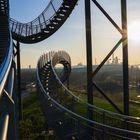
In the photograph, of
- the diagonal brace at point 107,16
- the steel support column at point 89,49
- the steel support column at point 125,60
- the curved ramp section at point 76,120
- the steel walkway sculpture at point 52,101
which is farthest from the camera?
the diagonal brace at point 107,16

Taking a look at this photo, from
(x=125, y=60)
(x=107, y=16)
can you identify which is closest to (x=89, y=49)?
(x=125, y=60)

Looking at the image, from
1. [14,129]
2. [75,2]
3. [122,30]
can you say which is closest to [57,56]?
[75,2]

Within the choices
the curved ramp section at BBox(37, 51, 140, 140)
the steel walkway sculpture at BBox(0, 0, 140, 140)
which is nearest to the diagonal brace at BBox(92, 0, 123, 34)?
the steel walkway sculpture at BBox(0, 0, 140, 140)

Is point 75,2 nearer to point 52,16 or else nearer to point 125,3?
point 52,16

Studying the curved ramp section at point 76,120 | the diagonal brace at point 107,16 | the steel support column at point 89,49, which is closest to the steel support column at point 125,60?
the diagonal brace at point 107,16

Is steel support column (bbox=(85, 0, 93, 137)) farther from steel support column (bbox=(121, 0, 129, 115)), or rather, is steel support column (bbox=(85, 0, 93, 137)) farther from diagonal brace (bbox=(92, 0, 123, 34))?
steel support column (bbox=(121, 0, 129, 115))

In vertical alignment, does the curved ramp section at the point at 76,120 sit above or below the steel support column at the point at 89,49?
below

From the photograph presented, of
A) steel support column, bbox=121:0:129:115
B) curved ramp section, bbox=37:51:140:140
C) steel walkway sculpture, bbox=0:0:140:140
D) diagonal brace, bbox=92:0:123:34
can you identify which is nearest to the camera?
steel walkway sculpture, bbox=0:0:140:140

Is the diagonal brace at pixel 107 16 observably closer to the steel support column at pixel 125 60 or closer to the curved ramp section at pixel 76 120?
the steel support column at pixel 125 60
